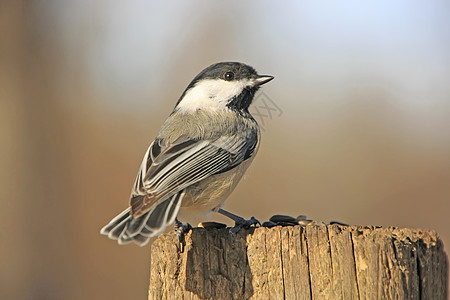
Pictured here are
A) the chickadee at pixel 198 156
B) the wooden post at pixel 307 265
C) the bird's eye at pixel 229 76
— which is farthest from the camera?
the bird's eye at pixel 229 76

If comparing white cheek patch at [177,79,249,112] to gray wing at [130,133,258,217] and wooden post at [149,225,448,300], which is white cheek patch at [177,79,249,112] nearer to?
gray wing at [130,133,258,217]

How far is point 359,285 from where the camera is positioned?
6.91 feet

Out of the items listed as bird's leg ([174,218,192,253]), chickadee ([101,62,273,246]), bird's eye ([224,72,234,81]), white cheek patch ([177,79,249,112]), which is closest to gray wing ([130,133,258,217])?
chickadee ([101,62,273,246])

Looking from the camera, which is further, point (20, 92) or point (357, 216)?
point (20, 92)

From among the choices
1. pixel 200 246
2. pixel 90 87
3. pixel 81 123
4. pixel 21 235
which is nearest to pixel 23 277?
pixel 21 235

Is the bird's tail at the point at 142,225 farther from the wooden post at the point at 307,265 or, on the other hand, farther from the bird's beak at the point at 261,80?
the bird's beak at the point at 261,80

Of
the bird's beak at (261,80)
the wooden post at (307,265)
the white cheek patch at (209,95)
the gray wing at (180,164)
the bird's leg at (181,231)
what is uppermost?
the bird's beak at (261,80)

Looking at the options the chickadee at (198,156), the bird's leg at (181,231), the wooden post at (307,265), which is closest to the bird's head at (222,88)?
the chickadee at (198,156)

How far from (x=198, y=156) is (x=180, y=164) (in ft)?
0.49

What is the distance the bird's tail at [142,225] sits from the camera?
8.35 ft

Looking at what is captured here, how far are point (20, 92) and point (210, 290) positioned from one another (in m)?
6.03

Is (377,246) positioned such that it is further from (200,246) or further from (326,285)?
(200,246)

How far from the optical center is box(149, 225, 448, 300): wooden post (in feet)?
6.97

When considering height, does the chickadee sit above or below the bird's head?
below
